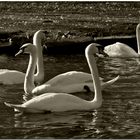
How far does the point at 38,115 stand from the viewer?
10758 mm

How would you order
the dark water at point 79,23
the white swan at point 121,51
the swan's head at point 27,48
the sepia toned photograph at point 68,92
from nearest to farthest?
the sepia toned photograph at point 68,92, the swan's head at point 27,48, the white swan at point 121,51, the dark water at point 79,23

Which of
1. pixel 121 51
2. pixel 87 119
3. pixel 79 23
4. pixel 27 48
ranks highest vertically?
pixel 79 23

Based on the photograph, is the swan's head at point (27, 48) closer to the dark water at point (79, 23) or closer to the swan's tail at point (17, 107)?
the swan's tail at point (17, 107)

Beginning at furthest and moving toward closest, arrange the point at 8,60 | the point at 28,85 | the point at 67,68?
the point at 8,60 → the point at 67,68 → the point at 28,85

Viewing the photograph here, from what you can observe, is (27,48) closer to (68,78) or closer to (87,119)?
(68,78)

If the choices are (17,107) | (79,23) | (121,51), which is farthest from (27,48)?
(79,23)

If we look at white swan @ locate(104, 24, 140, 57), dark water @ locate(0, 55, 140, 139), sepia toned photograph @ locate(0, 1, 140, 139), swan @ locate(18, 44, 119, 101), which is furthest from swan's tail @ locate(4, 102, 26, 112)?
white swan @ locate(104, 24, 140, 57)

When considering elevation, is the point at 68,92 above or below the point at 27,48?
below

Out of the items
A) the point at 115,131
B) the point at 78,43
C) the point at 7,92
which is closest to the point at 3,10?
the point at 78,43

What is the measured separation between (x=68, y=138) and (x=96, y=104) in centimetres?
212

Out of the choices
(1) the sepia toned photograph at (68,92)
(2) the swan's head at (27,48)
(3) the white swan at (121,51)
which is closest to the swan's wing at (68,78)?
(1) the sepia toned photograph at (68,92)

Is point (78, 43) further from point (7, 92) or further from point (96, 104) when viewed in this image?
point (96, 104)

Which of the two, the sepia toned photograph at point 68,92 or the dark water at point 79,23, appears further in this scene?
the dark water at point 79,23

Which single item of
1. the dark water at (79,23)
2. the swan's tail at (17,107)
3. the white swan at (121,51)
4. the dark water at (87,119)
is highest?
the dark water at (79,23)
